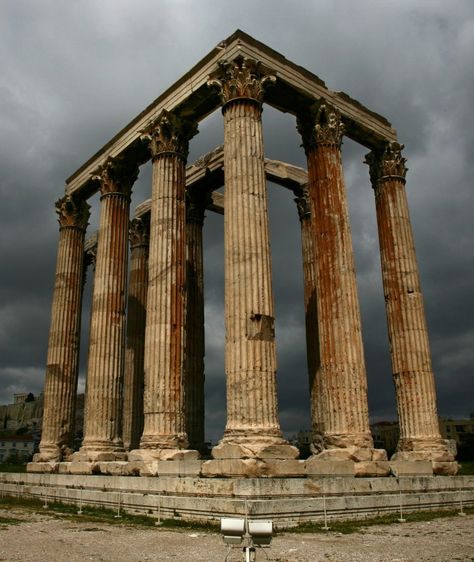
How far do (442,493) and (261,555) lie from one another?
11648mm

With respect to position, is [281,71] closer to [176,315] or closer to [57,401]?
[176,315]

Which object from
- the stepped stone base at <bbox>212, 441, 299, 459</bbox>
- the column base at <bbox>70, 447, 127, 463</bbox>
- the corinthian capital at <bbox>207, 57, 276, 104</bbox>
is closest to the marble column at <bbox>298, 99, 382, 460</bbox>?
the stepped stone base at <bbox>212, 441, 299, 459</bbox>

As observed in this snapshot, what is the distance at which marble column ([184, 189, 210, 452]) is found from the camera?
29469 millimetres

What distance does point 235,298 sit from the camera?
19.5 metres

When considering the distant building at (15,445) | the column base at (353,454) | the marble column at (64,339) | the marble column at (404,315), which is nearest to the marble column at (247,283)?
the column base at (353,454)

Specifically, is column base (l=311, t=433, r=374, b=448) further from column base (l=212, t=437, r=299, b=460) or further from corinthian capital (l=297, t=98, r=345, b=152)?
corinthian capital (l=297, t=98, r=345, b=152)

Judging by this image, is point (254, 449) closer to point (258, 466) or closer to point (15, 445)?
point (258, 466)

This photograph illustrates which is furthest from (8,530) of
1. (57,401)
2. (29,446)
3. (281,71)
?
(29,446)

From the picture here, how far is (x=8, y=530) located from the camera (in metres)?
14.3

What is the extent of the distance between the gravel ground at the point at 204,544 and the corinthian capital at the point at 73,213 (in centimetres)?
2183

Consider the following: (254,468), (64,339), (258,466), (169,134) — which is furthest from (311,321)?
(64,339)

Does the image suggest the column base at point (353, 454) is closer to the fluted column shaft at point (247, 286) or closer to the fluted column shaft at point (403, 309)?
the fluted column shaft at point (247, 286)

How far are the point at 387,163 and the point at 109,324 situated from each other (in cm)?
1598

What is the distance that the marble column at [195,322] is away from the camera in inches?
1160
